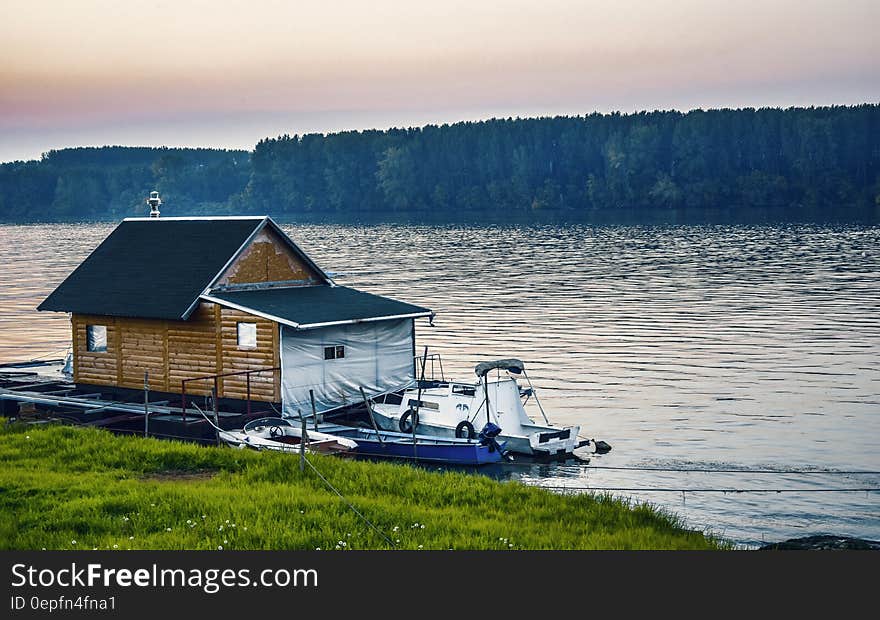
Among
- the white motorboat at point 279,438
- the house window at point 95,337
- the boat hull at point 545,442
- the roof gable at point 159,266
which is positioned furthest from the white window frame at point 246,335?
the boat hull at point 545,442

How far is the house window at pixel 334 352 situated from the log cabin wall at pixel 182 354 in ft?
6.77

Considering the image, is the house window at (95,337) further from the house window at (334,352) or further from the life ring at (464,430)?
the life ring at (464,430)

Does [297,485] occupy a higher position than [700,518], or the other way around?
[297,485]

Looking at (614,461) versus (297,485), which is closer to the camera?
(297,485)

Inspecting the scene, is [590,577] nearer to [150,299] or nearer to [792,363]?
[150,299]

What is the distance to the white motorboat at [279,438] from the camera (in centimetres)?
3588

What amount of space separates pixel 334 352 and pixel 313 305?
6.00ft

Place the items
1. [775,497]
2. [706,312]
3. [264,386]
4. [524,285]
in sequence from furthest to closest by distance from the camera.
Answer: [524,285], [706,312], [264,386], [775,497]

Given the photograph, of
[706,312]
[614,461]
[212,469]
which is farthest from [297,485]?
[706,312]

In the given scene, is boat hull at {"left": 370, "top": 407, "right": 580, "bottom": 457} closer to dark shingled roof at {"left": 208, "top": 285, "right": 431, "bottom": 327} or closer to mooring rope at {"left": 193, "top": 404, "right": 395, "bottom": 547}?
dark shingled roof at {"left": 208, "top": 285, "right": 431, "bottom": 327}

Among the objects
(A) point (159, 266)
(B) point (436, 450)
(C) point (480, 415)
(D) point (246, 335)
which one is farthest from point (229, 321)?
(C) point (480, 415)

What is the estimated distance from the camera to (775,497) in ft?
113

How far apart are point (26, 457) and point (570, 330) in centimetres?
4836

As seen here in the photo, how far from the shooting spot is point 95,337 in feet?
149
